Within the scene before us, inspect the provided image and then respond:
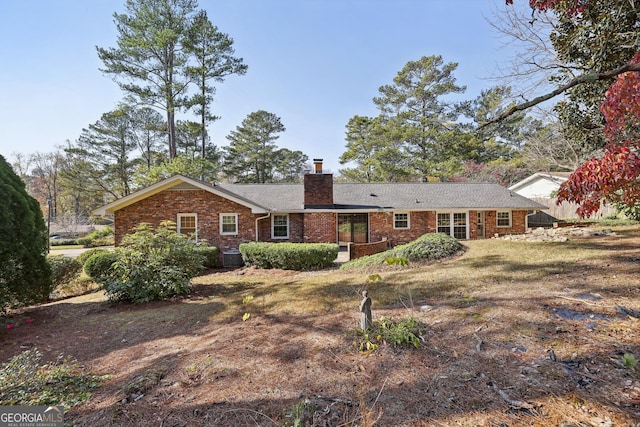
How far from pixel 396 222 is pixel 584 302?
12.2 meters

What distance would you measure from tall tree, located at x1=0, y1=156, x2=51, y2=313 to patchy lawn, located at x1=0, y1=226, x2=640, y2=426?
0.62 m

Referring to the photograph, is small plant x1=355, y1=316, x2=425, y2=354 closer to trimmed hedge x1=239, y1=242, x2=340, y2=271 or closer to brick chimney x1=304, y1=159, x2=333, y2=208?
trimmed hedge x1=239, y1=242, x2=340, y2=271

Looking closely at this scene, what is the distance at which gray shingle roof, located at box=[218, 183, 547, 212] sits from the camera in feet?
53.1

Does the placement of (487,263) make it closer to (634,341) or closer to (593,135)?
(593,135)

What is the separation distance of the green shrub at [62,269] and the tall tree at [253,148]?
25498mm

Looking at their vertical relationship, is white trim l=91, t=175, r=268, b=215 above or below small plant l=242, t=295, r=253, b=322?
above

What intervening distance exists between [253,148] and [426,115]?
2016 cm

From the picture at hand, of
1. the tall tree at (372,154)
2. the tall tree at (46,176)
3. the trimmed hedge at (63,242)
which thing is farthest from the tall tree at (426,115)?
the tall tree at (46,176)

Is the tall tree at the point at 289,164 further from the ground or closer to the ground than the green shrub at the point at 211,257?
further from the ground

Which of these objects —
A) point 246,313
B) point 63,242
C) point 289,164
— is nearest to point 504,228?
point 246,313

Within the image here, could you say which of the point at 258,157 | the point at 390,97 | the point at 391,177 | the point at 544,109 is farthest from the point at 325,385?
the point at 258,157

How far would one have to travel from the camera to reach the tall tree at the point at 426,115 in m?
27.3

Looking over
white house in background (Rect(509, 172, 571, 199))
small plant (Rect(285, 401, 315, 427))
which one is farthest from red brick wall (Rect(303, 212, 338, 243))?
white house in background (Rect(509, 172, 571, 199))

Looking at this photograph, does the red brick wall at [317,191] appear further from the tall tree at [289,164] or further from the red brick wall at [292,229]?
the tall tree at [289,164]
